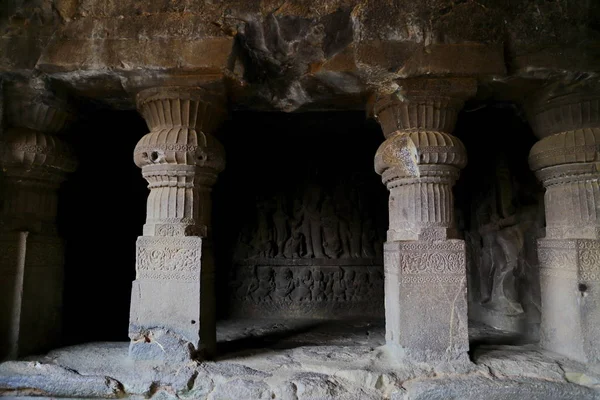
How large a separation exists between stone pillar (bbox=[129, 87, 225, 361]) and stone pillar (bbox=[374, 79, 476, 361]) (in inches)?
59.5

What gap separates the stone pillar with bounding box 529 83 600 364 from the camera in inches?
132

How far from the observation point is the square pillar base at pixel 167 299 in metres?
3.42

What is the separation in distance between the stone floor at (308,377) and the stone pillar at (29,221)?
0.34 meters

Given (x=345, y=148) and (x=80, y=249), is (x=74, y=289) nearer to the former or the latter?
(x=80, y=249)

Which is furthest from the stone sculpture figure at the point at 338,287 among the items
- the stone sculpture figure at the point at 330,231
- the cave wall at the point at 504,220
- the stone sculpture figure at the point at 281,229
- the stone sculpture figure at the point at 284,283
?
the cave wall at the point at 504,220

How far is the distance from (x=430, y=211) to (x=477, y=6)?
5.42 ft

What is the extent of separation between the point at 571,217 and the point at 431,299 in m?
1.36

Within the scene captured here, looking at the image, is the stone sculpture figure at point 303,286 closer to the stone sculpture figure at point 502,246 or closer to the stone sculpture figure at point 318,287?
the stone sculpture figure at point 318,287

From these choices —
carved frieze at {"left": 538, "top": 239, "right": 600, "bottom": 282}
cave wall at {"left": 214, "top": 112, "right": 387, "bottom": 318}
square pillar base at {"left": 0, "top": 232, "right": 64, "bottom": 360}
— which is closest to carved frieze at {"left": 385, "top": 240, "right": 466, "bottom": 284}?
carved frieze at {"left": 538, "top": 239, "right": 600, "bottom": 282}

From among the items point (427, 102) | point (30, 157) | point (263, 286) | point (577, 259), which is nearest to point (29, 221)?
point (30, 157)

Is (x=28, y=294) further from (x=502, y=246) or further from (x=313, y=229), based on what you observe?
(x=502, y=246)

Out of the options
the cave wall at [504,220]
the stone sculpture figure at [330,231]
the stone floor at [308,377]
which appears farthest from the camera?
the stone sculpture figure at [330,231]

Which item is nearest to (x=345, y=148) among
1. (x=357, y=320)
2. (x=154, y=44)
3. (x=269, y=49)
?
(x=357, y=320)

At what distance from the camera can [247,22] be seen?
3406 millimetres
